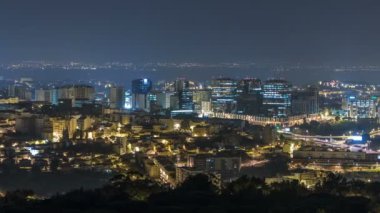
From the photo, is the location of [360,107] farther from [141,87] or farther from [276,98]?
[141,87]

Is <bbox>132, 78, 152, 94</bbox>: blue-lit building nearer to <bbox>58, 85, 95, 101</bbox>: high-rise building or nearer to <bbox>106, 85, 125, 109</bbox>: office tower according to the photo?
<bbox>106, 85, 125, 109</bbox>: office tower

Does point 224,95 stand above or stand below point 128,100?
above

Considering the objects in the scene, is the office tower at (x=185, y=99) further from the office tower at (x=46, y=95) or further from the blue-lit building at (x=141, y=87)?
the office tower at (x=46, y=95)

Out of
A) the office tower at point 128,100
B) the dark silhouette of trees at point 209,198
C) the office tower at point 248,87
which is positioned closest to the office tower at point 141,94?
the office tower at point 128,100

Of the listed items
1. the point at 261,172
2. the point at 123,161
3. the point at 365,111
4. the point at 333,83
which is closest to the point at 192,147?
the point at 123,161

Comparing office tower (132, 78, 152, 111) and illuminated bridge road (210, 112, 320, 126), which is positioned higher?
office tower (132, 78, 152, 111)

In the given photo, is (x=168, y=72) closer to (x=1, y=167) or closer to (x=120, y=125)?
(x=120, y=125)

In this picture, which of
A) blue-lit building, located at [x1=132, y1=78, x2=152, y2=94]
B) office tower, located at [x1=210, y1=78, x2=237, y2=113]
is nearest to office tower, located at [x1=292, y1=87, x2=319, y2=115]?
office tower, located at [x1=210, y1=78, x2=237, y2=113]


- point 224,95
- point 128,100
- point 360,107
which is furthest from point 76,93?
point 360,107
